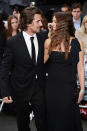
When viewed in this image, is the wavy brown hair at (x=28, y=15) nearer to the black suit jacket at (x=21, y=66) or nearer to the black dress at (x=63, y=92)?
the black suit jacket at (x=21, y=66)

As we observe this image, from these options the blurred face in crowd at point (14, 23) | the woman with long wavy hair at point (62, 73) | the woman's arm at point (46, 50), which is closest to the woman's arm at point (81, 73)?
the woman with long wavy hair at point (62, 73)

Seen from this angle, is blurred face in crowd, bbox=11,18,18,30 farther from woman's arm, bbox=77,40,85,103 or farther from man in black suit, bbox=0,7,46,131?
woman's arm, bbox=77,40,85,103

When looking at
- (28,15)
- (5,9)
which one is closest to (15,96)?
(28,15)

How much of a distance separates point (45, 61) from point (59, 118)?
27.7 inches

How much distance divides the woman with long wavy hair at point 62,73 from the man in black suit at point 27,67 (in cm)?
10

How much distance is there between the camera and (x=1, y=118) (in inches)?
254

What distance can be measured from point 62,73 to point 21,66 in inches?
20.3

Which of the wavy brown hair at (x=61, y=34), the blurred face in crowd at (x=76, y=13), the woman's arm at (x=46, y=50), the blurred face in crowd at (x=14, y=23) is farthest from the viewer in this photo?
the blurred face in crowd at (x=76, y=13)

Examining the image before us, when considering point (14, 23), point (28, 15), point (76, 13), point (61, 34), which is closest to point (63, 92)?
point (61, 34)

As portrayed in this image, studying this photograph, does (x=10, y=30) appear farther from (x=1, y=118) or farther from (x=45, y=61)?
(x=45, y=61)

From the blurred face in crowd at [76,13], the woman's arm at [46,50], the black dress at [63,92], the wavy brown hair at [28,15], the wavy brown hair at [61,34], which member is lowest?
the black dress at [63,92]

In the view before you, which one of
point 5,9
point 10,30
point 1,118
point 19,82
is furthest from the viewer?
point 5,9

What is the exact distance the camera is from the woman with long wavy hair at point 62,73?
3.96 m

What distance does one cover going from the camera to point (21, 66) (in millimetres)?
4145
